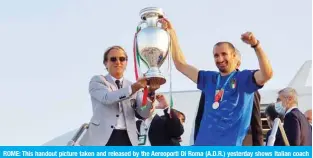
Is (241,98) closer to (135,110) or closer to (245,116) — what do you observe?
(245,116)

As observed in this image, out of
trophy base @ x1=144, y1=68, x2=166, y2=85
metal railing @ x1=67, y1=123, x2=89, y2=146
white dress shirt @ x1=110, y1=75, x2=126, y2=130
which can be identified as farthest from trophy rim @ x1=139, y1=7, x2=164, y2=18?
metal railing @ x1=67, y1=123, x2=89, y2=146

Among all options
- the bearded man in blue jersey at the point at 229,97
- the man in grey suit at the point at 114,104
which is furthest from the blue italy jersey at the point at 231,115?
the man in grey suit at the point at 114,104

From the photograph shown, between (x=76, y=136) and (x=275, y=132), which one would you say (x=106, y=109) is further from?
(x=275, y=132)

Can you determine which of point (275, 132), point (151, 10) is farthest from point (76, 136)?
point (275, 132)

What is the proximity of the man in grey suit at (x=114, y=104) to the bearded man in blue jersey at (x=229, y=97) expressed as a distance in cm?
46

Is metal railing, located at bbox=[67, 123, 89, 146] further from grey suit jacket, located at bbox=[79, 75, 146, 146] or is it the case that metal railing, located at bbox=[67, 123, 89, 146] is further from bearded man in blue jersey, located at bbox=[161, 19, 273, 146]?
bearded man in blue jersey, located at bbox=[161, 19, 273, 146]

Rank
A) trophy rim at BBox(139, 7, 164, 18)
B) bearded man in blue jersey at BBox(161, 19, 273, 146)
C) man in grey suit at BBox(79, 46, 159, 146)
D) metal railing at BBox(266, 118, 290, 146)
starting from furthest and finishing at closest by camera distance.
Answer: trophy rim at BBox(139, 7, 164, 18)
metal railing at BBox(266, 118, 290, 146)
man in grey suit at BBox(79, 46, 159, 146)
bearded man in blue jersey at BBox(161, 19, 273, 146)

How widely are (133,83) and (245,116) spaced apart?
0.82m

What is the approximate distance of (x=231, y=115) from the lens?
14.1 ft

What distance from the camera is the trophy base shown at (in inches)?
178

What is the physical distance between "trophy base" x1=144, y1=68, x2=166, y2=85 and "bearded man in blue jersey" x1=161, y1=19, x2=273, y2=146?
34 cm

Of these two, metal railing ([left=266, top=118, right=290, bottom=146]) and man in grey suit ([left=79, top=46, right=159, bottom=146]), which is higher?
man in grey suit ([left=79, top=46, right=159, bottom=146])

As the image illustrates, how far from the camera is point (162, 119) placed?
5418 mm

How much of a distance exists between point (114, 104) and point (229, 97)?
85 centimetres
